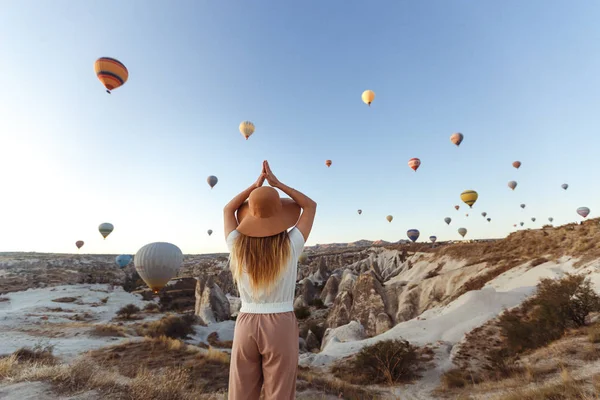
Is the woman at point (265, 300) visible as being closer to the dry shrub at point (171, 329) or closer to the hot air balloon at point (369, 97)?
the dry shrub at point (171, 329)

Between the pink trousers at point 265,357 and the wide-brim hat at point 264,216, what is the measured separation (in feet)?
1.68

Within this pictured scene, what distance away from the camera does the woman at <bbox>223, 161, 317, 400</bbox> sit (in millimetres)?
1669

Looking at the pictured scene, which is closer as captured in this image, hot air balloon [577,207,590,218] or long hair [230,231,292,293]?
long hair [230,231,292,293]

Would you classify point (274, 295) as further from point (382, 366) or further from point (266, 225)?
point (382, 366)

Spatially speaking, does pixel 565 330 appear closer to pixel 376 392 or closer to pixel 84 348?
pixel 376 392

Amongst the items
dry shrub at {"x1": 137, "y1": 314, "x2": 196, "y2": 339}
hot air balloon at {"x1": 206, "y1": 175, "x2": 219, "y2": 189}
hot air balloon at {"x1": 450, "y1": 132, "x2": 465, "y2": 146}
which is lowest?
dry shrub at {"x1": 137, "y1": 314, "x2": 196, "y2": 339}

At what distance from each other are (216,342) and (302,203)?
15.7m

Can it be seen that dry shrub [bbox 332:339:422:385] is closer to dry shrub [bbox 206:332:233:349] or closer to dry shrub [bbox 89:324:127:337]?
dry shrub [bbox 206:332:233:349]

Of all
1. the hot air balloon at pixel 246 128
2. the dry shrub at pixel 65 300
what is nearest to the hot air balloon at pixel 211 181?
the hot air balloon at pixel 246 128

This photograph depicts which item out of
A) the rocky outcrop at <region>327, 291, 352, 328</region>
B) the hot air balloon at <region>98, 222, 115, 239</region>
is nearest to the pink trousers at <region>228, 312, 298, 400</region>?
the rocky outcrop at <region>327, 291, 352, 328</region>

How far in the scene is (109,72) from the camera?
1562 cm

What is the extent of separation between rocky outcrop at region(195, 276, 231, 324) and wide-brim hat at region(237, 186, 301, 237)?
21.4 m

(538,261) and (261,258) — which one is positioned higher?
(261,258)

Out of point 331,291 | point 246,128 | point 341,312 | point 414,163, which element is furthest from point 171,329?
point 414,163
